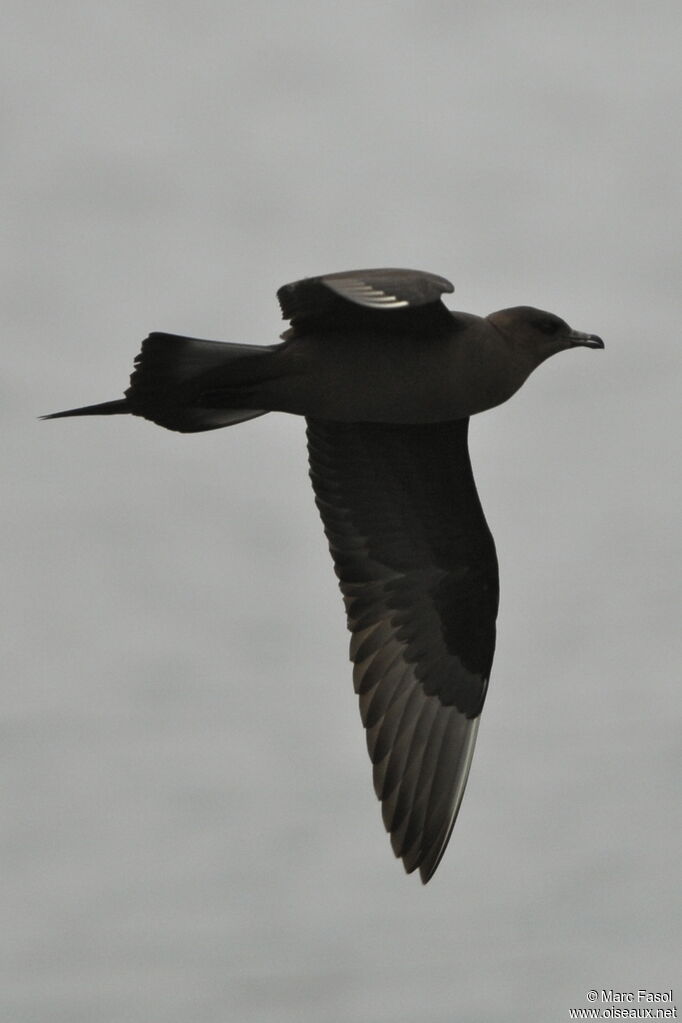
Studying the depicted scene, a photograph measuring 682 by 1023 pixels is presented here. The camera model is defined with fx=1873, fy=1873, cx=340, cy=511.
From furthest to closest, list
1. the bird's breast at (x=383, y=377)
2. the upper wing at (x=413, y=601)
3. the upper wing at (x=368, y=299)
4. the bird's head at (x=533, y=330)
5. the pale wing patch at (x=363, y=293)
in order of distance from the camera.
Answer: the upper wing at (x=413, y=601)
the bird's head at (x=533, y=330)
the bird's breast at (x=383, y=377)
the upper wing at (x=368, y=299)
the pale wing patch at (x=363, y=293)

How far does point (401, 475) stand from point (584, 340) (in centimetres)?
112

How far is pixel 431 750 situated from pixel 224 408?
7.35ft

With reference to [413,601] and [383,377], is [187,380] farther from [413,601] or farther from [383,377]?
[413,601]

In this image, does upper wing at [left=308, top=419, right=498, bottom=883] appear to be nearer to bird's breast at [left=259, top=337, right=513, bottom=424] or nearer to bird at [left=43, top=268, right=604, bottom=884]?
bird at [left=43, top=268, right=604, bottom=884]

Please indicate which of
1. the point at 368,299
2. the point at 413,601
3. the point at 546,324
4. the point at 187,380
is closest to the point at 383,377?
the point at 187,380

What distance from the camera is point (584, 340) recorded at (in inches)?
349

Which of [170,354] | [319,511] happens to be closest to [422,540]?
[319,511]

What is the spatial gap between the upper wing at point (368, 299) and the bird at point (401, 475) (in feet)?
0.07

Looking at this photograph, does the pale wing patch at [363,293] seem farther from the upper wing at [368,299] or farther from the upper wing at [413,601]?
the upper wing at [413,601]

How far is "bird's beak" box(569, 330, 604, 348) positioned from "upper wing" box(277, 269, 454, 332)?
3.31 feet

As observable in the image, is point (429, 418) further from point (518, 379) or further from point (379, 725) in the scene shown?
point (379, 725)

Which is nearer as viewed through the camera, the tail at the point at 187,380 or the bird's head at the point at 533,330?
the tail at the point at 187,380

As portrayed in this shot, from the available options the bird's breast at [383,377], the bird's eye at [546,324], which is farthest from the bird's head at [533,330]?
the bird's breast at [383,377]

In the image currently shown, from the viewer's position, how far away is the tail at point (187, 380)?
805 centimetres
